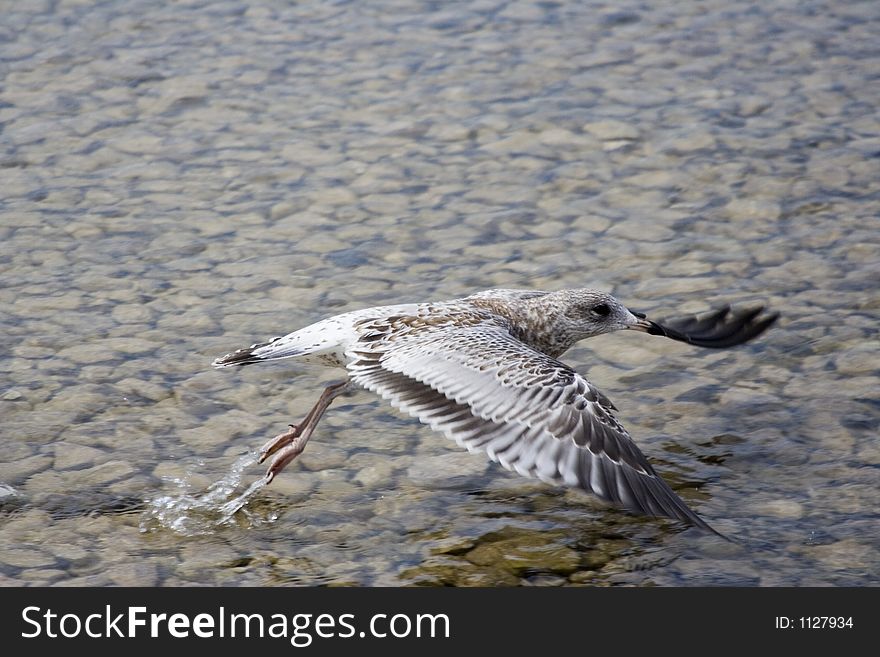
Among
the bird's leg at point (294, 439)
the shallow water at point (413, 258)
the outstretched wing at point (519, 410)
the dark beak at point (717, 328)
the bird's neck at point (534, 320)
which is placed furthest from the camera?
the dark beak at point (717, 328)

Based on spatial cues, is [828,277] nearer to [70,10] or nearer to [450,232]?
[450,232]

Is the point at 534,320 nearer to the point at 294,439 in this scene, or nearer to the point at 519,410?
the point at 519,410

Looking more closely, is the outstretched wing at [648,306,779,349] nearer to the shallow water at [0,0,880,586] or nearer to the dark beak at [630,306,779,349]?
the dark beak at [630,306,779,349]

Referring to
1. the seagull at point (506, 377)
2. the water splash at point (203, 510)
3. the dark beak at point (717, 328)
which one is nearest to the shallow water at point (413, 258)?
the water splash at point (203, 510)

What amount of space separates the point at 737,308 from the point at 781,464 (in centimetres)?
169

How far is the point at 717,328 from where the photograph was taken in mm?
8359

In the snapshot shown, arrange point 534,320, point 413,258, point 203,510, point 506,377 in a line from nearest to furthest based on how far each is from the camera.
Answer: point 506,377 → point 203,510 → point 534,320 → point 413,258

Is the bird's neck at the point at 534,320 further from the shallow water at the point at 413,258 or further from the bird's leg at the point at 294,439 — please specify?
the bird's leg at the point at 294,439

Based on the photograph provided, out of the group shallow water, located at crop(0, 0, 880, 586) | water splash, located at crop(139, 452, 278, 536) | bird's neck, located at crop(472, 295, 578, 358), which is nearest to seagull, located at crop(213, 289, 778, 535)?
bird's neck, located at crop(472, 295, 578, 358)

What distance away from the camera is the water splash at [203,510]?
7121 mm

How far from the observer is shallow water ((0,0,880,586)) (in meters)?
7.05

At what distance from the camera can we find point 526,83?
41.5 feet

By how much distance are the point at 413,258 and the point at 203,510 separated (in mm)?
3291

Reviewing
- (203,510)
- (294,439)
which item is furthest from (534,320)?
(203,510)
